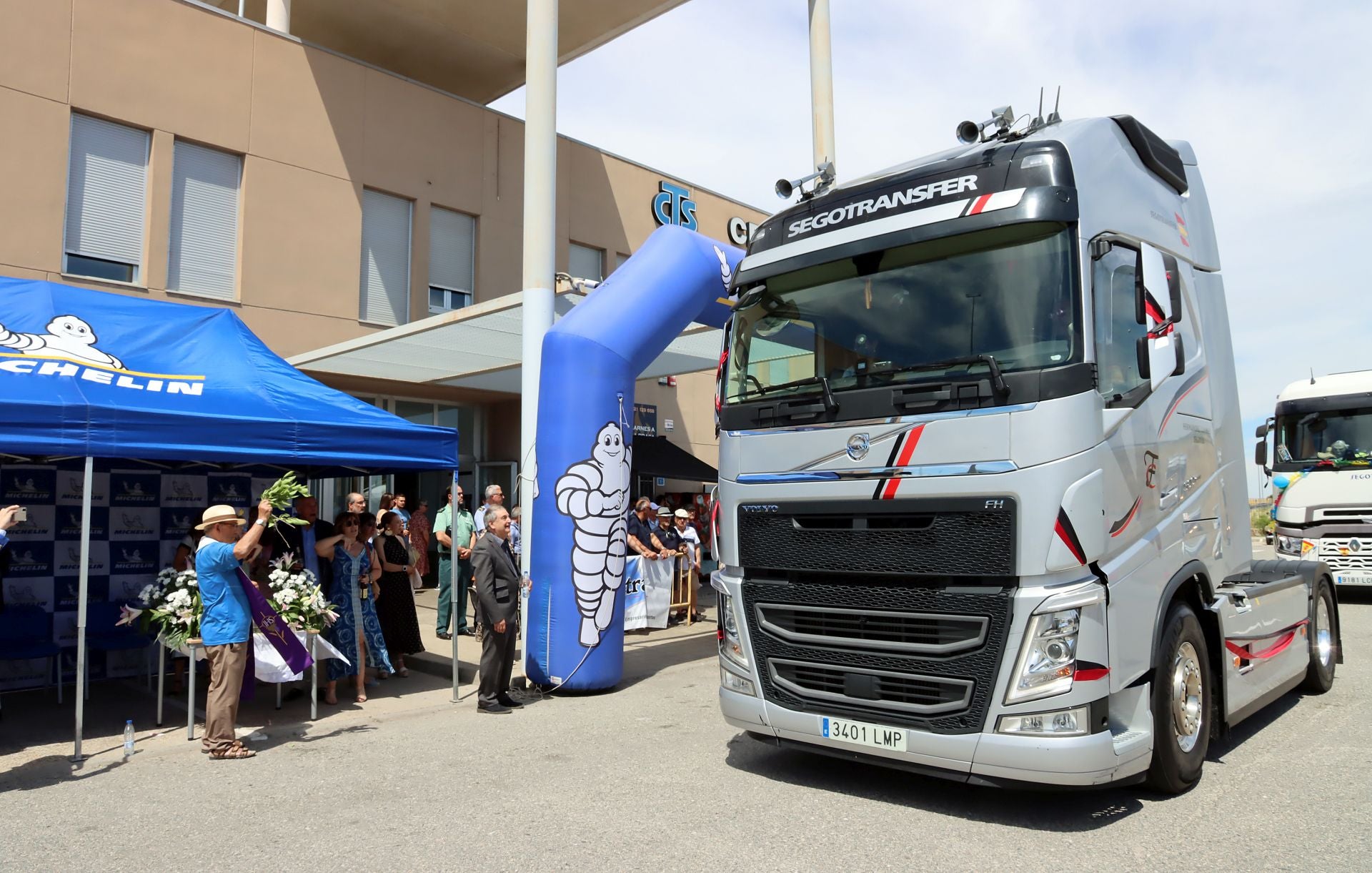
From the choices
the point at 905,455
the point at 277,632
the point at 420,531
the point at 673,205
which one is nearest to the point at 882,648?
the point at 905,455

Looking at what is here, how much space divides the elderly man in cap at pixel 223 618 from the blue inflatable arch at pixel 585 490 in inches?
100

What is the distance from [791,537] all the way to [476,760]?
275 cm

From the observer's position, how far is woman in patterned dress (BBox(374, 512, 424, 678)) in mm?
9086

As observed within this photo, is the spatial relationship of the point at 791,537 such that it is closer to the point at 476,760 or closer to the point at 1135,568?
the point at 1135,568

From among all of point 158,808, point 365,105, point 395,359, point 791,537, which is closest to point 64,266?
point 395,359

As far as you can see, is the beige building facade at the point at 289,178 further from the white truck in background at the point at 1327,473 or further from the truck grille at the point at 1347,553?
the truck grille at the point at 1347,553

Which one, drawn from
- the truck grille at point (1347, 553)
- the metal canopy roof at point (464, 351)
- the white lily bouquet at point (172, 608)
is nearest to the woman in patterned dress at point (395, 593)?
the white lily bouquet at point (172, 608)

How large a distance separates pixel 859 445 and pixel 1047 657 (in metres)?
1.42

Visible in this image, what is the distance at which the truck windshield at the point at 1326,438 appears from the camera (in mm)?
14016

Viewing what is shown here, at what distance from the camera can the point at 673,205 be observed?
2006 cm

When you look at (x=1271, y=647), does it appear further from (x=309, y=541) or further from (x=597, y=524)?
(x=309, y=541)

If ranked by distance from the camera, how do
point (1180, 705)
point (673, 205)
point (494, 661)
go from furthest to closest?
point (673, 205), point (494, 661), point (1180, 705)

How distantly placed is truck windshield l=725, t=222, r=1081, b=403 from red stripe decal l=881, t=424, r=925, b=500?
0.31 metres

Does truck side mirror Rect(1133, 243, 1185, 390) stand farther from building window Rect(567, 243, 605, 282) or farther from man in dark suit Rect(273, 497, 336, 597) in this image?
building window Rect(567, 243, 605, 282)
